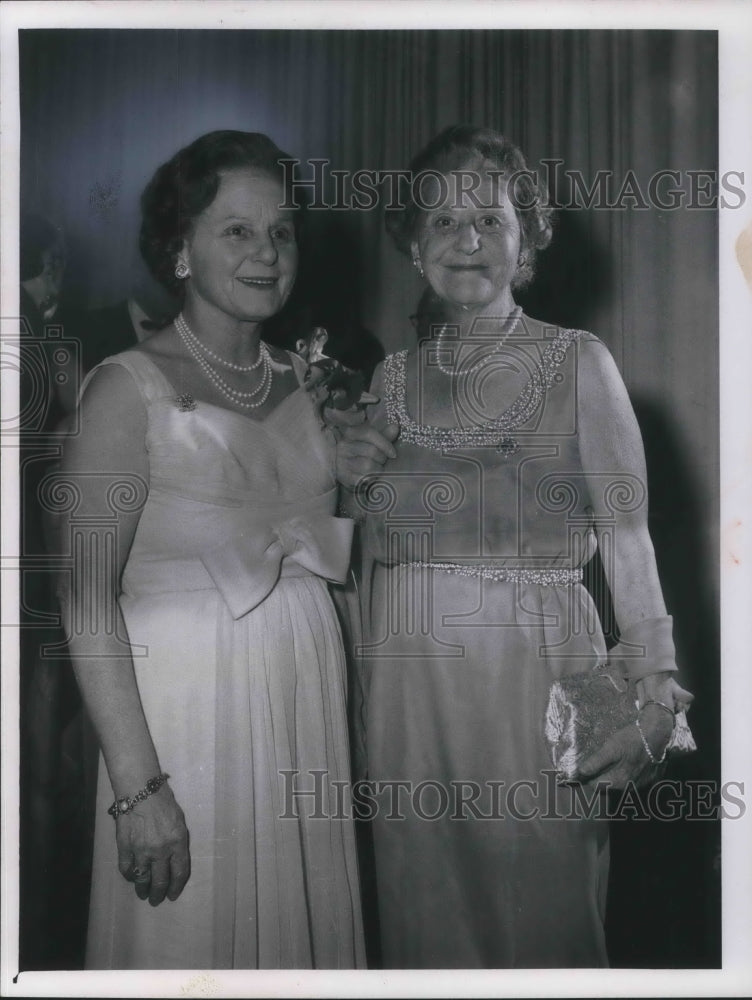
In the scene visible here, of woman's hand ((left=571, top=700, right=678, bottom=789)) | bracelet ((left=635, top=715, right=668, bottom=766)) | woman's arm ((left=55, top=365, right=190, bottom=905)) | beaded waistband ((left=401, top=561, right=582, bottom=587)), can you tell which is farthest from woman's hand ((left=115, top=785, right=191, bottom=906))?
bracelet ((left=635, top=715, right=668, bottom=766))

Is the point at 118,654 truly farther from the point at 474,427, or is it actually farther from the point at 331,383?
the point at 474,427

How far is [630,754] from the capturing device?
6.45 feet

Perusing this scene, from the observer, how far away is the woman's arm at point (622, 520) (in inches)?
77.6

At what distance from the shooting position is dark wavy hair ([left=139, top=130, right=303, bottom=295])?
1.93m

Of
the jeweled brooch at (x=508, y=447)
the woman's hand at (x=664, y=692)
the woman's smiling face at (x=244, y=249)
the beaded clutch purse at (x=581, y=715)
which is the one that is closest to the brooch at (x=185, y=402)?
the woman's smiling face at (x=244, y=249)

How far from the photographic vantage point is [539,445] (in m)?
1.95

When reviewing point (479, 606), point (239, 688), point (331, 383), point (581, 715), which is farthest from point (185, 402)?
point (581, 715)

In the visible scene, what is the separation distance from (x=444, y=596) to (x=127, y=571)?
0.58 meters

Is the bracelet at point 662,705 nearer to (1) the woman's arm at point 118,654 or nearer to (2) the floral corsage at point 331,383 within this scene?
(2) the floral corsage at point 331,383

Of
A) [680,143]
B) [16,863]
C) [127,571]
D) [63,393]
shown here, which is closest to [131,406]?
[63,393]

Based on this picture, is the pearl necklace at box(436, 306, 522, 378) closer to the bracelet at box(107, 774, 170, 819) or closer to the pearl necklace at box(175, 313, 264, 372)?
the pearl necklace at box(175, 313, 264, 372)

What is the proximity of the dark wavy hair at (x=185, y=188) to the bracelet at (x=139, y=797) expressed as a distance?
2.92ft

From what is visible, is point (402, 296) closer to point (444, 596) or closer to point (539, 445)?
point (539, 445)

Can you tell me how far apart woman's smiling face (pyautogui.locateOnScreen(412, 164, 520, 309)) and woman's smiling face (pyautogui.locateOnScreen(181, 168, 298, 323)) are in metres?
0.25
